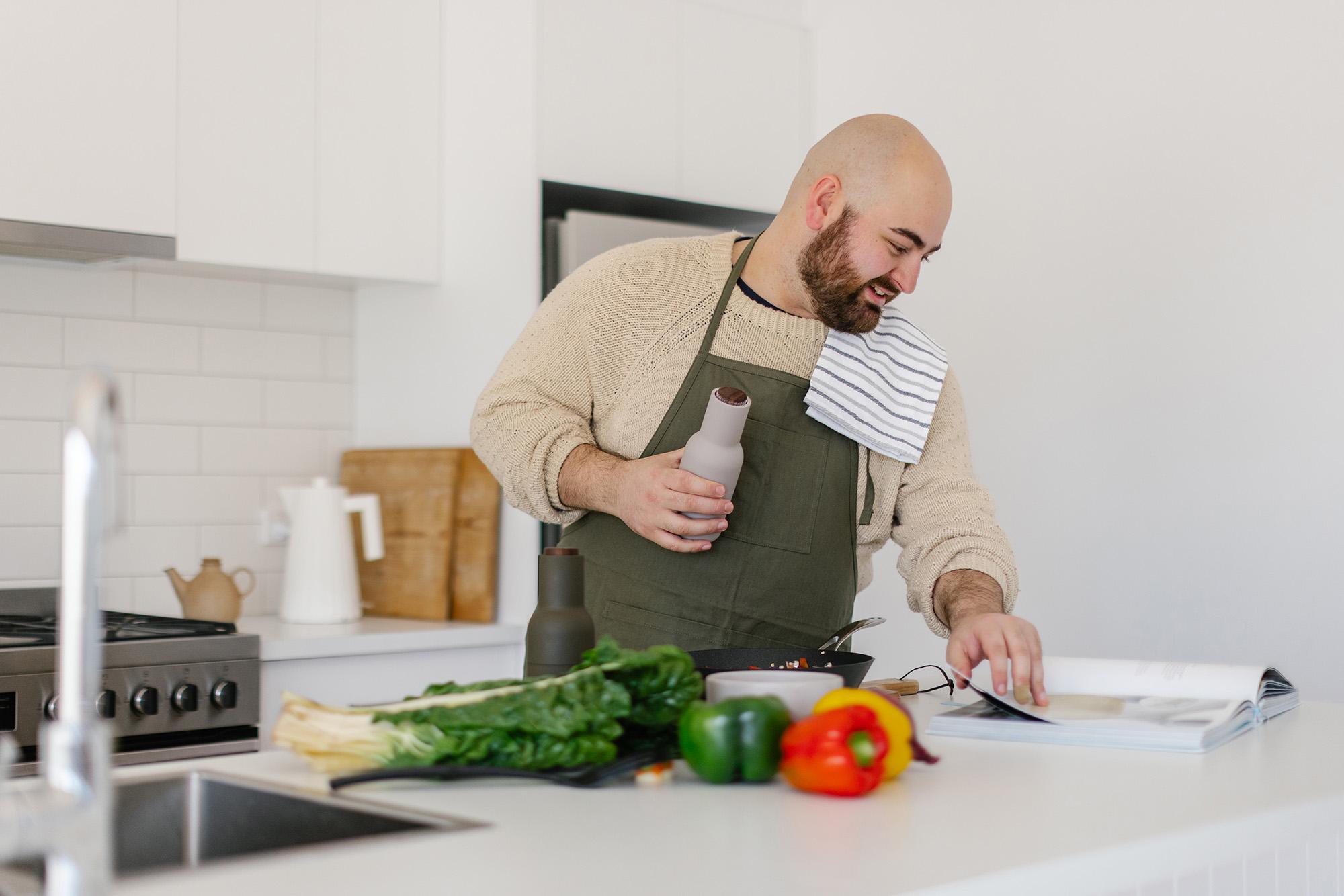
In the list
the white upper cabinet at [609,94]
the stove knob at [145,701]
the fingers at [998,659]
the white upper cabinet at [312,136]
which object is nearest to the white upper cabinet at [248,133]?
the white upper cabinet at [312,136]

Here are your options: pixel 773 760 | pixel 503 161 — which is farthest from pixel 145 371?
pixel 773 760

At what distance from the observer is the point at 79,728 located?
0.76 m

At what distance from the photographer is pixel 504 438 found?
2.10m

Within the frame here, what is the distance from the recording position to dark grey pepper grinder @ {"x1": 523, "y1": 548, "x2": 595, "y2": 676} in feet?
4.61

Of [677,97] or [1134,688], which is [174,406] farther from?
[1134,688]

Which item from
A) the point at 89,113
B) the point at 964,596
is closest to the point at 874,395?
the point at 964,596

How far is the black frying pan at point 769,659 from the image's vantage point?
158 centimetres

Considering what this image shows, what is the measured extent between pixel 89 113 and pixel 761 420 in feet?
4.89

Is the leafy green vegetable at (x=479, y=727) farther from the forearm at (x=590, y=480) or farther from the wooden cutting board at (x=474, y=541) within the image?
the wooden cutting board at (x=474, y=541)

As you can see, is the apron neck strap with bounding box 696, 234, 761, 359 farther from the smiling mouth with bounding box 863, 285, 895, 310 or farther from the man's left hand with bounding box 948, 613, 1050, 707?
the man's left hand with bounding box 948, 613, 1050, 707

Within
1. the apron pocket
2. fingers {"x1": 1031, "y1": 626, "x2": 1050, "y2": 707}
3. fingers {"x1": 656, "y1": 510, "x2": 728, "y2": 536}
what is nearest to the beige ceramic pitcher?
the apron pocket

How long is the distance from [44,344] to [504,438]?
147 cm

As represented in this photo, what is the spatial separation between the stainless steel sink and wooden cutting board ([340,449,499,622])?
6.14 feet

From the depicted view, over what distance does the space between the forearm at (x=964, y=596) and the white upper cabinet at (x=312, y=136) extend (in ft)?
5.39
